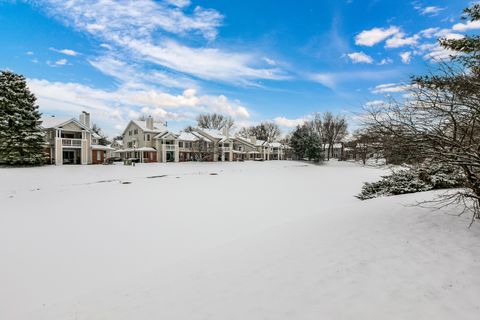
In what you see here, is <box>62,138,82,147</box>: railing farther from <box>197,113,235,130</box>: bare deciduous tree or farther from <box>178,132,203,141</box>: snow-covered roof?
<box>197,113,235,130</box>: bare deciduous tree

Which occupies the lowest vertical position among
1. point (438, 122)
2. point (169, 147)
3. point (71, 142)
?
point (438, 122)

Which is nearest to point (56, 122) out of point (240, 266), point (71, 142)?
point (71, 142)

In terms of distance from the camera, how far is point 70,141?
33.4 meters

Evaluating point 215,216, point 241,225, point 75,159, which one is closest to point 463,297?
point 241,225

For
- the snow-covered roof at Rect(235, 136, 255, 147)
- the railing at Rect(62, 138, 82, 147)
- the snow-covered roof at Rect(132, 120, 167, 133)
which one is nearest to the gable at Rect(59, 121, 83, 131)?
the railing at Rect(62, 138, 82, 147)

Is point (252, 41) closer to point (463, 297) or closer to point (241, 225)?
point (241, 225)

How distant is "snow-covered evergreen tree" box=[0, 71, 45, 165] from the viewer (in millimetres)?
26312

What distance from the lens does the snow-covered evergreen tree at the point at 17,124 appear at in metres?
26.3

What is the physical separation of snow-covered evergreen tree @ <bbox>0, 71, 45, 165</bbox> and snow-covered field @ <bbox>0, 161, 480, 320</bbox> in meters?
21.4

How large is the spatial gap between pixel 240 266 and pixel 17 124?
1248 inches

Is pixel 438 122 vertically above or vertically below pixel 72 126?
below

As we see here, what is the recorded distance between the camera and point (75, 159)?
1364 inches

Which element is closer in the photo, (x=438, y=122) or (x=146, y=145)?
(x=438, y=122)

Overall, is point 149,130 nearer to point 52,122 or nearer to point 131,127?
point 131,127
